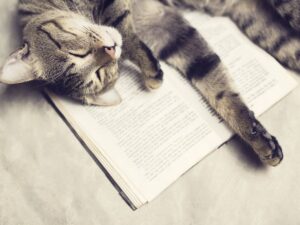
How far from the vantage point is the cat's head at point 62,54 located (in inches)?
34.3

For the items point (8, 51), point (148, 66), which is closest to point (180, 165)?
point (148, 66)

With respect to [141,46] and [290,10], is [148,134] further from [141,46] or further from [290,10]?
[290,10]

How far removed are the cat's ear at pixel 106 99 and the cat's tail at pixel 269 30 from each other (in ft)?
1.54

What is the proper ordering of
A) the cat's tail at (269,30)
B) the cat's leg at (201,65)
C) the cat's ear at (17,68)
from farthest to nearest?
the cat's tail at (269,30)
the cat's leg at (201,65)
the cat's ear at (17,68)

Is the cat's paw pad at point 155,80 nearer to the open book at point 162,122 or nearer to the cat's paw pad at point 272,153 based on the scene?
the open book at point 162,122

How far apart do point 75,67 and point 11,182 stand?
0.36m

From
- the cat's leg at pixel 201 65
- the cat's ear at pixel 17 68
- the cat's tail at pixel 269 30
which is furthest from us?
the cat's tail at pixel 269 30

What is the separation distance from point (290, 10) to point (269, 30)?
92mm

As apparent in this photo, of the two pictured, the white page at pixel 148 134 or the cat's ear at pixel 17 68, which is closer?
the cat's ear at pixel 17 68

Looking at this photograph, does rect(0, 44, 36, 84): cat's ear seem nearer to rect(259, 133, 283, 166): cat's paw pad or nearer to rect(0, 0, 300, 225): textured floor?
rect(0, 0, 300, 225): textured floor

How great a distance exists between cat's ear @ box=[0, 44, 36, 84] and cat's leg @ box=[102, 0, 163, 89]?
10.5 inches

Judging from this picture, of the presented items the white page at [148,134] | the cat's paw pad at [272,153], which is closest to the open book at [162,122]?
the white page at [148,134]

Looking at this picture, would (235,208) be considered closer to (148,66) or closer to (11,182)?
(148,66)

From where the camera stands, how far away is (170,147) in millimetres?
997
